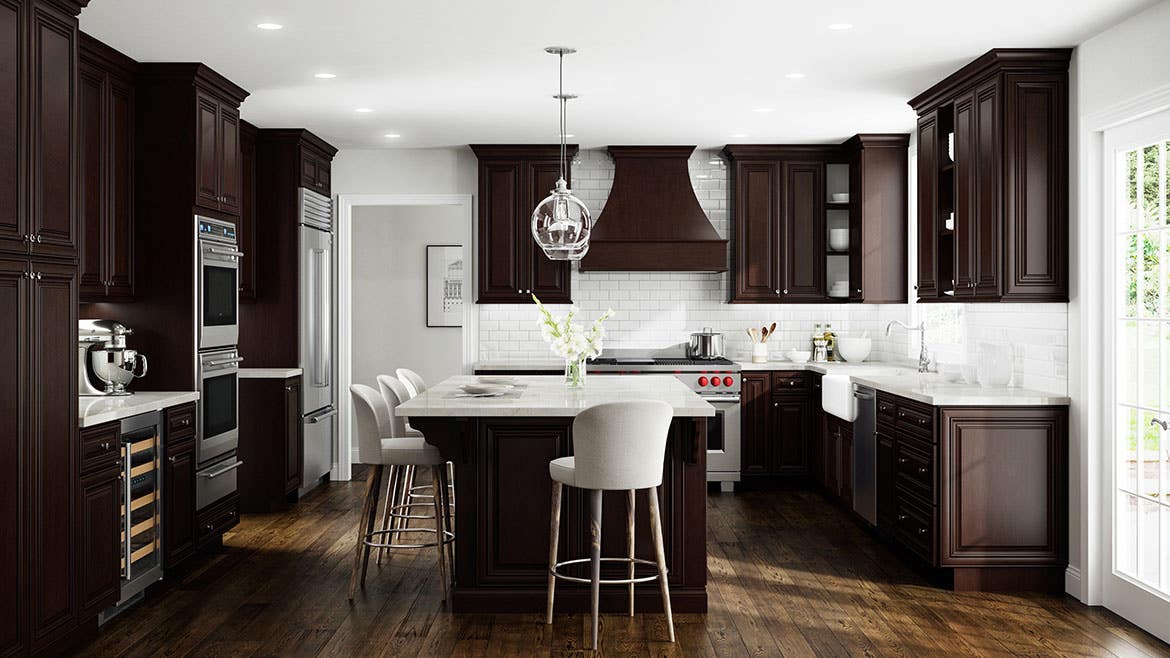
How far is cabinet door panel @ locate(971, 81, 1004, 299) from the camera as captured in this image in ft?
16.8

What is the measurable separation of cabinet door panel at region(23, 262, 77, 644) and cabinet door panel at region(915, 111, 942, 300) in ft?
14.7

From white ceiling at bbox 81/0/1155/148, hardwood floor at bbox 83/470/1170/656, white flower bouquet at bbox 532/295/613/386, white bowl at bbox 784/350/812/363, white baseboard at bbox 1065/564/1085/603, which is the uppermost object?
white ceiling at bbox 81/0/1155/148

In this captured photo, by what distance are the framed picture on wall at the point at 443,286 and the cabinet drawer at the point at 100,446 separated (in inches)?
202

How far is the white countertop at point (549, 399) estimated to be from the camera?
4.38 m

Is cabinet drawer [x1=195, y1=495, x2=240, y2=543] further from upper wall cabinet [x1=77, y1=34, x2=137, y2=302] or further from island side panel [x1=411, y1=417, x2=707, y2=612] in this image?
island side panel [x1=411, y1=417, x2=707, y2=612]

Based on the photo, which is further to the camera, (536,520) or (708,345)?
(708,345)

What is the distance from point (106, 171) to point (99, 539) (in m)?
1.86

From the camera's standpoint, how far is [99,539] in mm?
4270

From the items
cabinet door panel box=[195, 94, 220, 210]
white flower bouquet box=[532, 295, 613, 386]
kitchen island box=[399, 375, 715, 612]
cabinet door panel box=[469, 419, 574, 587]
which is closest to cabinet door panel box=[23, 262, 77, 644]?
kitchen island box=[399, 375, 715, 612]

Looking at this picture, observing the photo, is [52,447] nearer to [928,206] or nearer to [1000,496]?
[1000,496]

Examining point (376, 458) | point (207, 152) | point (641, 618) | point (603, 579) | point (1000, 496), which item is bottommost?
point (641, 618)

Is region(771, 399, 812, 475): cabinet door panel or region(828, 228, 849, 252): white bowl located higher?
region(828, 228, 849, 252): white bowl

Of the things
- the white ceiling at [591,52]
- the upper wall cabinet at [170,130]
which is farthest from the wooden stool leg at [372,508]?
the white ceiling at [591,52]

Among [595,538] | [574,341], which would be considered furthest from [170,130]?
[595,538]
